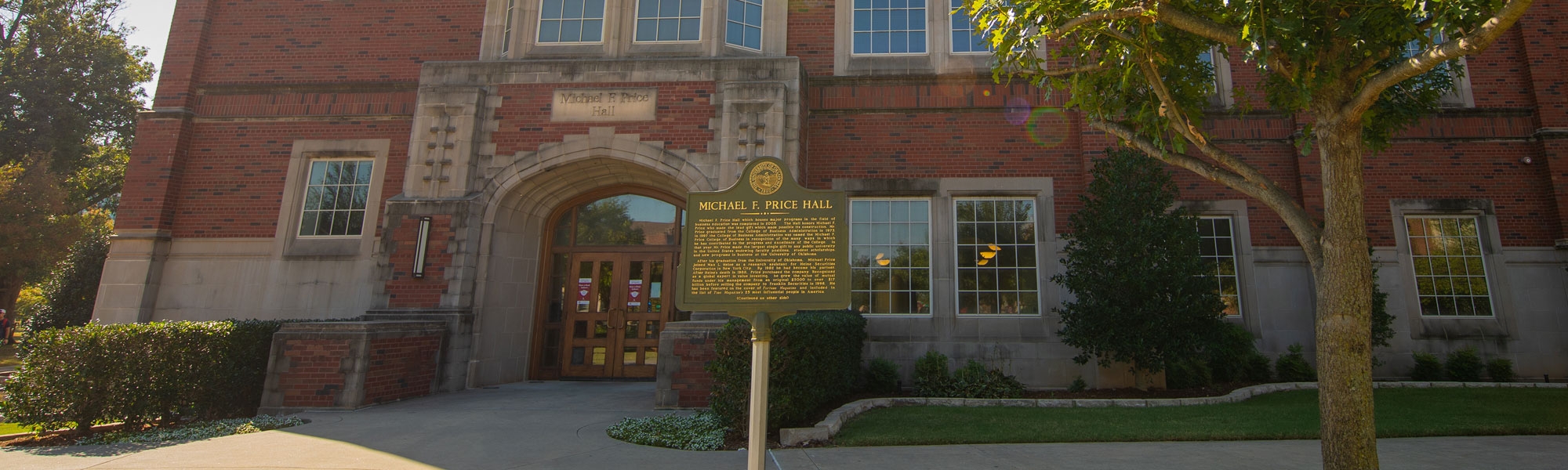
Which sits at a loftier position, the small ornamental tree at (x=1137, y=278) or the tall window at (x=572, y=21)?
the tall window at (x=572, y=21)

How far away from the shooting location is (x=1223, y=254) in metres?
11.0

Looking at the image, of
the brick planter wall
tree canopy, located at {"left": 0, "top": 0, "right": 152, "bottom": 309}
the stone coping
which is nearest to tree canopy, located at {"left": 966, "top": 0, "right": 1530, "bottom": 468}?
the stone coping

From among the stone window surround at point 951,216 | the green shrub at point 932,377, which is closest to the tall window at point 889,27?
the stone window surround at point 951,216

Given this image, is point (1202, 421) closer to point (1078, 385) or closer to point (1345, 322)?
point (1078, 385)

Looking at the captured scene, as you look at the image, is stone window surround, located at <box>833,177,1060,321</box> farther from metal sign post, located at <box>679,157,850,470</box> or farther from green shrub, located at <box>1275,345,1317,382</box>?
metal sign post, located at <box>679,157,850,470</box>

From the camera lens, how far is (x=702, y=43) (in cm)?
1099

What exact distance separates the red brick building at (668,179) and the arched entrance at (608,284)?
0.14 ft

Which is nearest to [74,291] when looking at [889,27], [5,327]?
[5,327]

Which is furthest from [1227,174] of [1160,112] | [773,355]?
[773,355]

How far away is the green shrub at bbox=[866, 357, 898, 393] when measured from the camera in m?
9.81

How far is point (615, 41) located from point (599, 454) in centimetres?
739

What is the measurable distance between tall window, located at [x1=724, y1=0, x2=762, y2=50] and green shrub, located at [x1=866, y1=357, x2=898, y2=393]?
548 cm

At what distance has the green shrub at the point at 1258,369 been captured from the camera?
33.7 feet

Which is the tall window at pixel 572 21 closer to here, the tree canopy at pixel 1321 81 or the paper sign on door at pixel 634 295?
the paper sign on door at pixel 634 295
